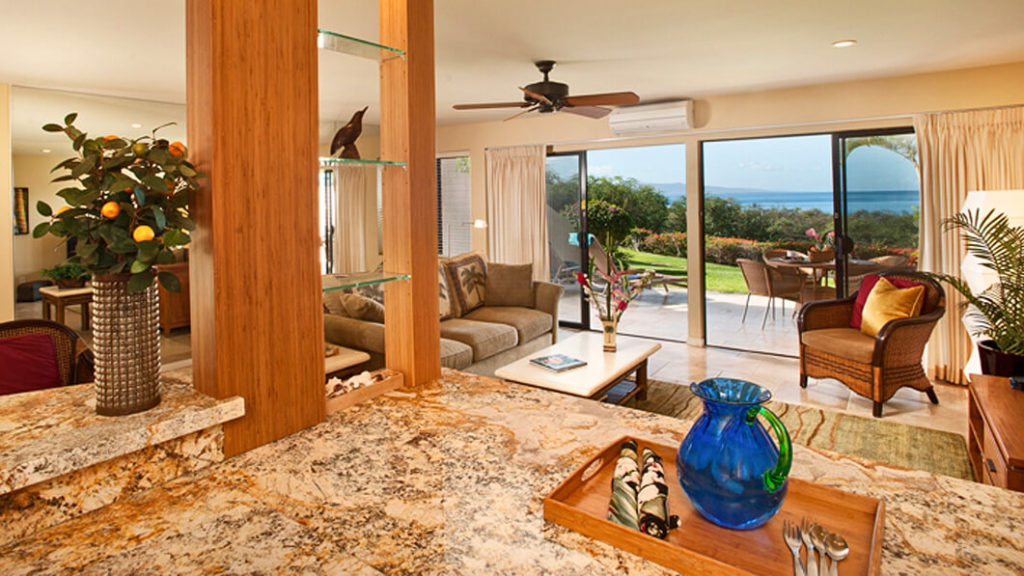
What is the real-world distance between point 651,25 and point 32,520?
11.0 feet

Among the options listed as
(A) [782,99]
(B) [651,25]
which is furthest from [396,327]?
(A) [782,99]

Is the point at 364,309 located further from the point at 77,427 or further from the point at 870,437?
the point at 870,437

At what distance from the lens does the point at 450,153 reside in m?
7.08

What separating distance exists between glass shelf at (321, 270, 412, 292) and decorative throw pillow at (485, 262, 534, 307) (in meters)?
3.93

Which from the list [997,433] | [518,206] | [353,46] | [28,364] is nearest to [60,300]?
[28,364]

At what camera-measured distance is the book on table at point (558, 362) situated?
356 cm

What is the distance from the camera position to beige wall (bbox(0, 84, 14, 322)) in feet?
12.3

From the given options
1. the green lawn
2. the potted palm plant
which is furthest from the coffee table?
the potted palm plant

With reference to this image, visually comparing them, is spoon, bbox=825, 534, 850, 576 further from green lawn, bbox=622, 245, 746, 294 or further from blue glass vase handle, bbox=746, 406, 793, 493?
green lawn, bbox=622, 245, 746, 294

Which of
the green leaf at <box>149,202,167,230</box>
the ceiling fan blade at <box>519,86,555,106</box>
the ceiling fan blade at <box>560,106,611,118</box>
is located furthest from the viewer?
the ceiling fan blade at <box>560,106,611,118</box>

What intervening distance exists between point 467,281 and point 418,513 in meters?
4.35

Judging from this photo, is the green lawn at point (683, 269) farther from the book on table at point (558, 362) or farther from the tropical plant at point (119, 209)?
the tropical plant at point (119, 209)

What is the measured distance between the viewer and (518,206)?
6641 millimetres

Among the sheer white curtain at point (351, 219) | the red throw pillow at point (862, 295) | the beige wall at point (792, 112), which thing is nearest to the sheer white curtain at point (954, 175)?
the beige wall at point (792, 112)
